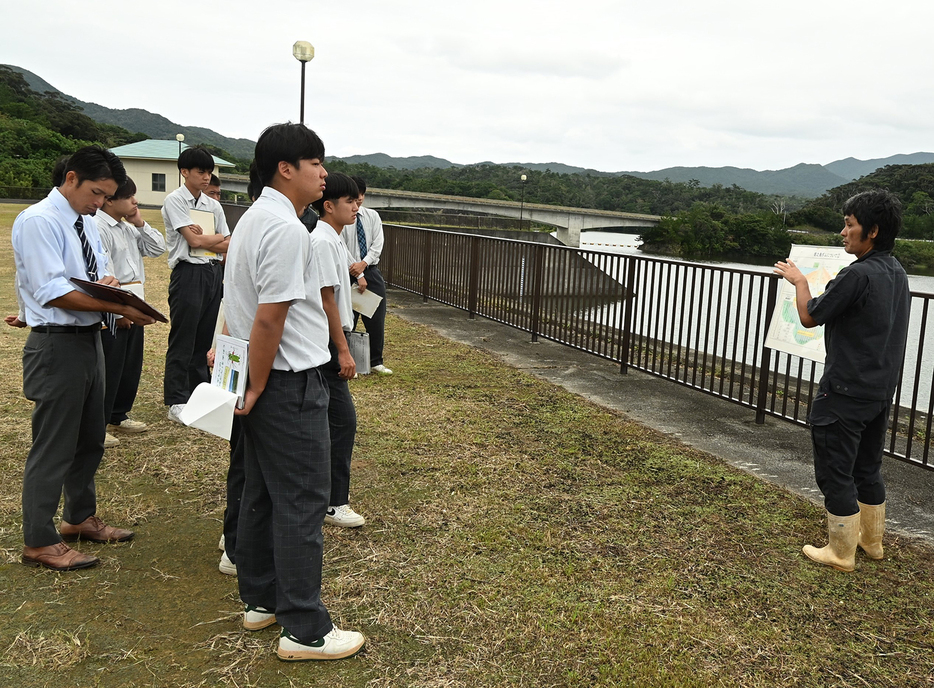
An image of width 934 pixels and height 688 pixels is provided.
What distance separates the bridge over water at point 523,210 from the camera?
62991 mm

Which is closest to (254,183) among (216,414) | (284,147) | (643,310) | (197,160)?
(284,147)

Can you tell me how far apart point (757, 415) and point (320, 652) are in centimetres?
399

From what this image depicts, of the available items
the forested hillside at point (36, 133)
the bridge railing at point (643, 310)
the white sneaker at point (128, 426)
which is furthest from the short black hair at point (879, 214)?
the forested hillside at point (36, 133)

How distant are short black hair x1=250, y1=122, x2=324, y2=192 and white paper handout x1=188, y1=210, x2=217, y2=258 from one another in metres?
2.82

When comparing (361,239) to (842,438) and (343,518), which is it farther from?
(842,438)

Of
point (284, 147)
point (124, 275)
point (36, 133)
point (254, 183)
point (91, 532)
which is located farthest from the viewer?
point (36, 133)

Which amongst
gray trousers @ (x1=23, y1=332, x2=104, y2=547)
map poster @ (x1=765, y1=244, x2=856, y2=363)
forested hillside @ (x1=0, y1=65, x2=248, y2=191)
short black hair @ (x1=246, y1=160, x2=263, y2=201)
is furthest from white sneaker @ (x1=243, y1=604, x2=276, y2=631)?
forested hillside @ (x1=0, y1=65, x2=248, y2=191)

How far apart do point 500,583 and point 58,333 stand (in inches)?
80.0

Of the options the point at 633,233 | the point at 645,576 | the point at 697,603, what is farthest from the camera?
the point at 633,233

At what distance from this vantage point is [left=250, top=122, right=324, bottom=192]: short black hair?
7.88ft

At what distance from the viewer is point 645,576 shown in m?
3.18

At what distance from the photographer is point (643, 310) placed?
6871 mm

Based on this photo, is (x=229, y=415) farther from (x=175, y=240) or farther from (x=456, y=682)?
(x=175, y=240)

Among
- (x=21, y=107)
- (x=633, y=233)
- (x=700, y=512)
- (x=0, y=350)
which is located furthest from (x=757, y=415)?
(x=21, y=107)
